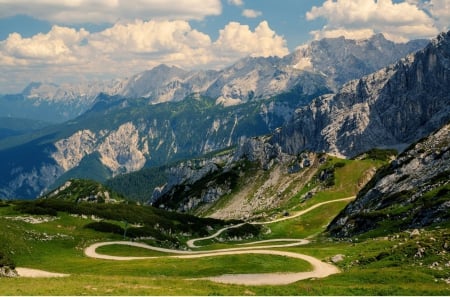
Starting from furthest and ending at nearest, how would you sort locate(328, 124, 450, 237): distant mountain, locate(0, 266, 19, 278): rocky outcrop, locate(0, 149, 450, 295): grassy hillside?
locate(328, 124, 450, 237): distant mountain
locate(0, 266, 19, 278): rocky outcrop
locate(0, 149, 450, 295): grassy hillside

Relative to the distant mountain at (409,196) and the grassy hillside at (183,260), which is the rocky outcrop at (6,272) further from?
the distant mountain at (409,196)

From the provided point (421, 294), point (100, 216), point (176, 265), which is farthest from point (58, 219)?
point (421, 294)

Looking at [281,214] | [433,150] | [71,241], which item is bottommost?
[281,214]

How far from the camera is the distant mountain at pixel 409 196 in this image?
2977 inches

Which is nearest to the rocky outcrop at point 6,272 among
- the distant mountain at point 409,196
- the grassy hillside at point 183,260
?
the grassy hillside at point 183,260

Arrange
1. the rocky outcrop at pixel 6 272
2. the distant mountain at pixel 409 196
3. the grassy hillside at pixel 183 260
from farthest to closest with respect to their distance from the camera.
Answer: the distant mountain at pixel 409 196
the rocky outcrop at pixel 6 272
the grassy hillside at pixel 183 260

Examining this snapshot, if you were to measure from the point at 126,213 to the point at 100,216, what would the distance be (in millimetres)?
10595

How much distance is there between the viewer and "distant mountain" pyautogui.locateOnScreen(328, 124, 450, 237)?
75625 millimetres

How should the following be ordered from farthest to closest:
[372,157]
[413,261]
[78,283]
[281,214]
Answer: [372,157]
[281,214]
[413,261]
[78,283]

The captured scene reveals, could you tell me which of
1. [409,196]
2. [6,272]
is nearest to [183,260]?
[6,272]

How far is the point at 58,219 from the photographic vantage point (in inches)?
3967

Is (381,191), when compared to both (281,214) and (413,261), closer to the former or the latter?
(281,214)

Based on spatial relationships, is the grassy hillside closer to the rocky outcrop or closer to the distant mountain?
the distant mountain

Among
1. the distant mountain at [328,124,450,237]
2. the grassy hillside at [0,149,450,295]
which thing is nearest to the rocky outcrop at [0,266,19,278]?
the grassy hillside at [0,149,450,295]
